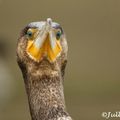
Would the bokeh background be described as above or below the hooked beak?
below

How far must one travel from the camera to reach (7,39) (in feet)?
16.7

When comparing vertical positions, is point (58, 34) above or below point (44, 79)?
above

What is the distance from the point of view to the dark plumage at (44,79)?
2844 mm

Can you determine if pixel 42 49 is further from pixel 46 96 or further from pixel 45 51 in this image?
pixel 46 96

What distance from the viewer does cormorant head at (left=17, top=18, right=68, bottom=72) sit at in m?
2.82

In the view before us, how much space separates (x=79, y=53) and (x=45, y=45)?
7.41 ft

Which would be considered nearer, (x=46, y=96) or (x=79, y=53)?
(x=46, y=96)

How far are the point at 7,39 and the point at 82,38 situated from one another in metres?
0.37

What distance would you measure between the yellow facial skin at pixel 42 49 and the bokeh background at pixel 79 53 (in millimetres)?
1999

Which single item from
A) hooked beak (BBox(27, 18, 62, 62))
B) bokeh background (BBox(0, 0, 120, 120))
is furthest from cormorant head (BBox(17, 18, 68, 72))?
bokeh background (BBox(0, 0, 120, 120))

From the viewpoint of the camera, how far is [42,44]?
2826 mm

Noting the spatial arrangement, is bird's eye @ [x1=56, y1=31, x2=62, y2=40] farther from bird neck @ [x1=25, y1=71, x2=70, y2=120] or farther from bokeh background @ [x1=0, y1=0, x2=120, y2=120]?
bokeh background @ [x1=0, y1=0, x2=120, y2=120]

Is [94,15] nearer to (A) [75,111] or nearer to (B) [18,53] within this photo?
(A) [75,111]

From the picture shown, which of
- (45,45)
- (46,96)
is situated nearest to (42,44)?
(45,45)
